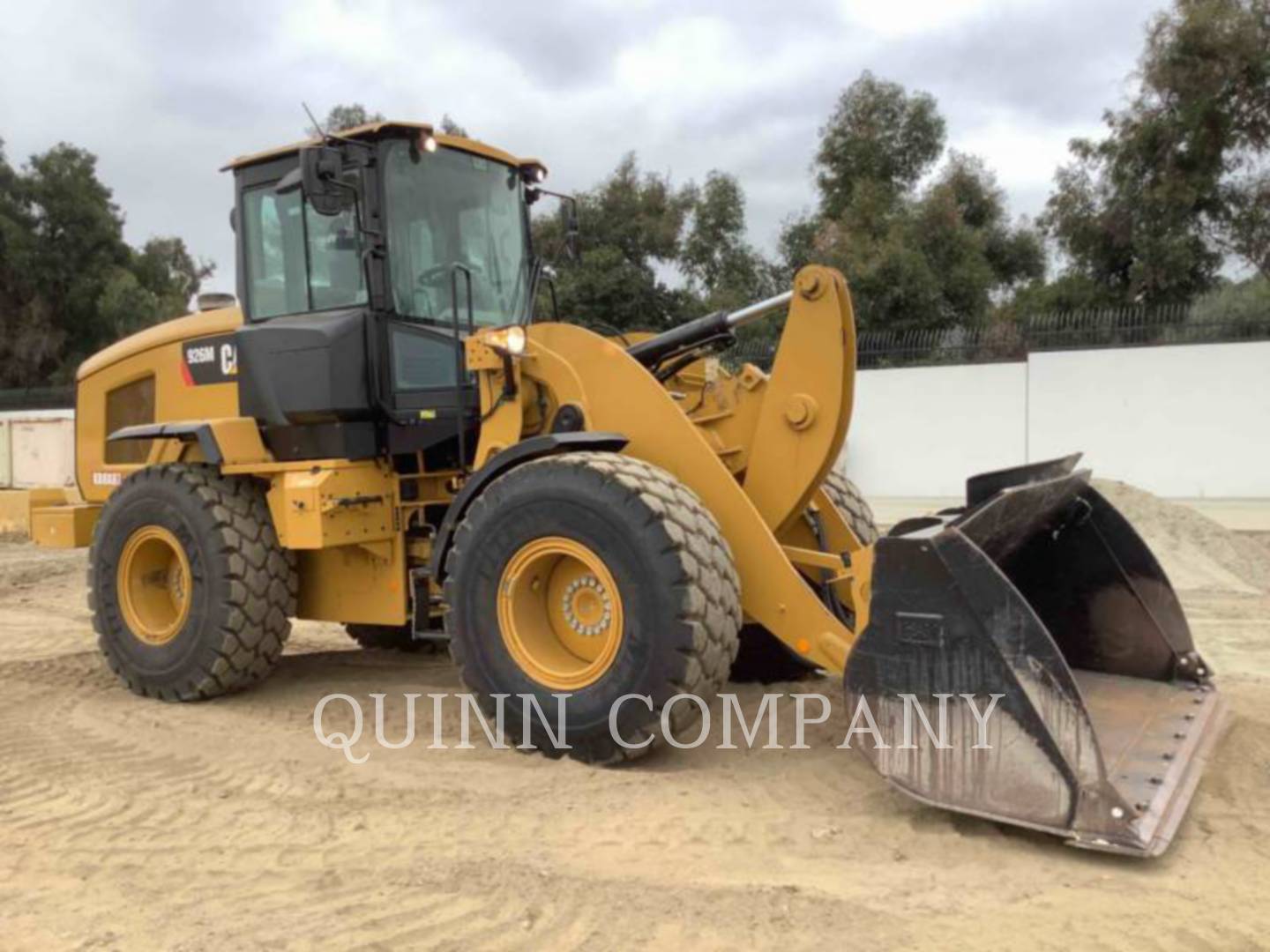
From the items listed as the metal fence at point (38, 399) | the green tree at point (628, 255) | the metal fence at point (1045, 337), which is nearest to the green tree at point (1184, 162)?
the metal fence at point (1045, 337)

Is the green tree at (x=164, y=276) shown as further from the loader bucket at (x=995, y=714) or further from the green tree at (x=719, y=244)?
the loader bucket at (x=995, y=714)

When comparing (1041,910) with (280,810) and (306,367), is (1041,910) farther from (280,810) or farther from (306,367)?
(306,367)

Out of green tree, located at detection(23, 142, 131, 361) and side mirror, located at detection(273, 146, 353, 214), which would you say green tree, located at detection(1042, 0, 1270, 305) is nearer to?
side mirror, located at detection(273, 146, 353, 214)

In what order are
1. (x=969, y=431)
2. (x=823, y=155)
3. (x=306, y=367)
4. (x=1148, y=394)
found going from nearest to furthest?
1. (x=306, y=367)
2. (x=1148, y=394)
3. (x=969, y=431)
4. (x=823, y=155)

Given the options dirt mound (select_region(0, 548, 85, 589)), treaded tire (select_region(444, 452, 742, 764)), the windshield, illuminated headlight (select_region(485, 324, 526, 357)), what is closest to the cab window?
the windshield

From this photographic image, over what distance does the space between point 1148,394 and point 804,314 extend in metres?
13.0

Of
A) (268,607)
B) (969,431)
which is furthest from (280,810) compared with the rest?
(969,431)

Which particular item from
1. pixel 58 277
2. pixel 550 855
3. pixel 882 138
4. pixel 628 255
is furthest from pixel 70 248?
pixel 550 855

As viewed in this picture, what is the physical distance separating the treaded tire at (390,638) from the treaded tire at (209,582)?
128cm

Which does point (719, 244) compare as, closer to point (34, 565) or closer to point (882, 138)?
point (882, 138)

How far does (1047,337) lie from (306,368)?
13.4m

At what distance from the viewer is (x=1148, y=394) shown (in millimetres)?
15633

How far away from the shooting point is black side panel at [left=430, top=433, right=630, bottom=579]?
175 inches

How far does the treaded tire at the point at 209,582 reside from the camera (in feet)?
17.4
